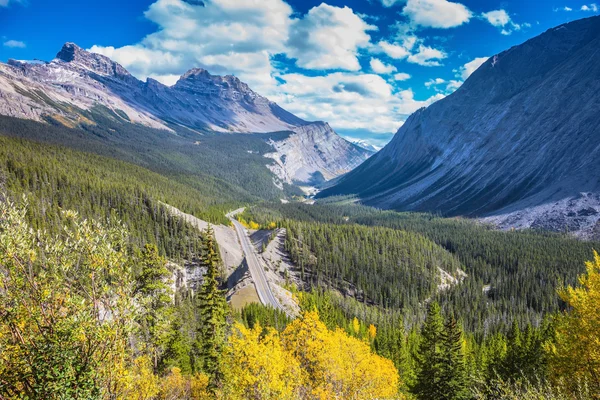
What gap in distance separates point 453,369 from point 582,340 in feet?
51.4

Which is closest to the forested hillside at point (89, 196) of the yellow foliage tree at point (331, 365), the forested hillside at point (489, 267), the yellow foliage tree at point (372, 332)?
the forested hillside at point (489, 267)

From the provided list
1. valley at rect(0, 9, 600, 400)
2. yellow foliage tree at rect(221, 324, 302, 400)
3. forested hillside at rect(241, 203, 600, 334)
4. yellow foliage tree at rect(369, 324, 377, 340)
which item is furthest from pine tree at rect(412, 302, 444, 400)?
forested hillside at rect(241, 203, 600, 334)

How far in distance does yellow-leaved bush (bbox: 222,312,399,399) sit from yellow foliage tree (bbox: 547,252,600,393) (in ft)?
42.4

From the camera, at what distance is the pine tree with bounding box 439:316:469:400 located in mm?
31422

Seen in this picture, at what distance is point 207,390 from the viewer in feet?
102

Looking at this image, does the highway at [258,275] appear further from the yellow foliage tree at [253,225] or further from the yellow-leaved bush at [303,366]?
the yellow-leaved bush at [303,366]

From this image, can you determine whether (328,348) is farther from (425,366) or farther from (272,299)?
(272,299)

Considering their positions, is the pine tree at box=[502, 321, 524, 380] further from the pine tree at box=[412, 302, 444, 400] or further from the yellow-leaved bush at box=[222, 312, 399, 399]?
the yellow-leaved bush at box=[222, 312, 399, 399]

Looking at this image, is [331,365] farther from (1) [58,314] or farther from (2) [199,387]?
(1) [58,314]

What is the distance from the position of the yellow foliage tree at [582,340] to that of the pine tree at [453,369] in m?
11.7

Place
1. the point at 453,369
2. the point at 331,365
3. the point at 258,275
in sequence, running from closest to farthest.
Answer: the point at 331,365, the point at 453,369, the point at 258,275

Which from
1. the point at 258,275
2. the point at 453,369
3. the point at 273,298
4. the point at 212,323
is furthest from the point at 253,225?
→ the point at 453,369

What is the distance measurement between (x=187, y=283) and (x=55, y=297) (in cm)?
10459

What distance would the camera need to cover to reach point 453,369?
31.6 m
